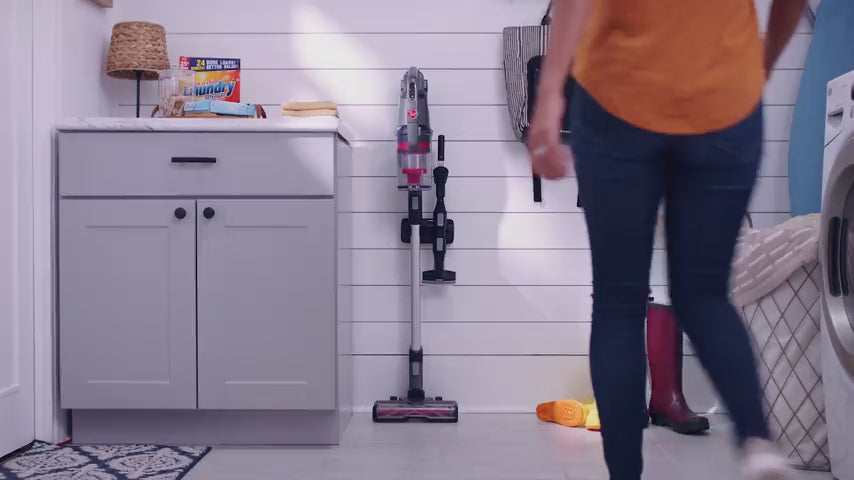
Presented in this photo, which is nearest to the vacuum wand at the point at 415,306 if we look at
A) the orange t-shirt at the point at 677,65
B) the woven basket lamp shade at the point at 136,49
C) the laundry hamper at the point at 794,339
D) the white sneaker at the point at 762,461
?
the woven basket lamp shade at the point at 136,49

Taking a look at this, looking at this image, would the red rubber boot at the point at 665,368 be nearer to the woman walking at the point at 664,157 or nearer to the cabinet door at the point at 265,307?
the cabinet door at the point at 265,307

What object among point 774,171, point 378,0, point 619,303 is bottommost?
point 619,303

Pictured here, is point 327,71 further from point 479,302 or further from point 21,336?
point 21,336

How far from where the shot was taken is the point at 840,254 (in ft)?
6.47

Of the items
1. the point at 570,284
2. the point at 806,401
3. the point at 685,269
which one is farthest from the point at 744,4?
the point at 570,284

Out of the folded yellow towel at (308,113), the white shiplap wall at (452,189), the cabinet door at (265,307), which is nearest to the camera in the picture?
Result: the cabinet door at (265,307)

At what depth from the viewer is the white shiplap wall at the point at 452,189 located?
2965 millimetres

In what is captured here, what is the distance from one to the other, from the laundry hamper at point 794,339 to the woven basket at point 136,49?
1983 mm

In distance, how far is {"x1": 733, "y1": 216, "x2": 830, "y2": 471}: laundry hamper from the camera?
216 centimetres

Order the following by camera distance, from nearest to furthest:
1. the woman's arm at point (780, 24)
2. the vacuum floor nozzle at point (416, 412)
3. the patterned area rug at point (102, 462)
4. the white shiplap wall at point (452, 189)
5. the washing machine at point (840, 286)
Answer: the woman's arm at point (780, 24)
the washing machine at point (840, 286)
the patterned area rug at point (102, 462)
the vacuum floor nozzle at point (416, 412)
the white shiplap wall at point (452, 189)

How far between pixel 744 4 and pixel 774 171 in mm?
2097

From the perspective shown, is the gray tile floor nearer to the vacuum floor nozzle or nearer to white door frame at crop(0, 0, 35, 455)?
the vacuum floor nozzle

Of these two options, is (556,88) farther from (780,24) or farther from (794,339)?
(794,339)

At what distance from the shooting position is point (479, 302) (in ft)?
9.77
